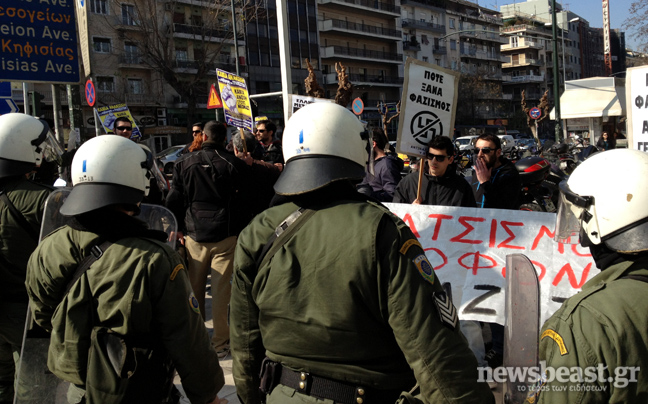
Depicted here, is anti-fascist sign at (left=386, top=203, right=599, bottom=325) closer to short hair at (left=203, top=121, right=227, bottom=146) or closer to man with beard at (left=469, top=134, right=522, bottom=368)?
man with beard at (left=469, top=134, right=522, bottom=368)

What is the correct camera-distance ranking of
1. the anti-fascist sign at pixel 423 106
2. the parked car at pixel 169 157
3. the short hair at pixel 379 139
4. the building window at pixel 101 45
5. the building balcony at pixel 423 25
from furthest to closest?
the building balcony at pixel 423 25 < the building window at pixel 101 45 < the parked car at pixel 169 157 < the short hair at pixel 379 139 < the anti-fascist sign at pixel 423 106

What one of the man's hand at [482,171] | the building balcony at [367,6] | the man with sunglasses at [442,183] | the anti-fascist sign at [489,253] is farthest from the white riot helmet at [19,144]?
the building balcony at [367,6]

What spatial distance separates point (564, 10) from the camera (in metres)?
98.6

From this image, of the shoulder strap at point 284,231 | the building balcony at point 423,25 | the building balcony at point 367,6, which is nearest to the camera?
the shoulder strap at point 284,231

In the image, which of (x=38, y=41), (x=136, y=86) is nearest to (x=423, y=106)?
(x=38, y=41)

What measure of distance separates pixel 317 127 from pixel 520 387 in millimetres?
1098

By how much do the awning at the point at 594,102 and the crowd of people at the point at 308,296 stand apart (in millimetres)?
13845

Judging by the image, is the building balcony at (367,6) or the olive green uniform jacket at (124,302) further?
the building balcony at (367,6)

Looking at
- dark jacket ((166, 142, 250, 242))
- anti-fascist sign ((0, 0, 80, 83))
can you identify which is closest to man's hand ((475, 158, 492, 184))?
dark jacket ((166, 142, 250, 242))

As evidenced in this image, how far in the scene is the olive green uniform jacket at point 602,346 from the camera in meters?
1.46

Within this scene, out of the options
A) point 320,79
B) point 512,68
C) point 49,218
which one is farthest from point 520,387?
point 512,68

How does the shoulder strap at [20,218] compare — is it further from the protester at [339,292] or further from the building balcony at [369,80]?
the building balcony at [369,80]

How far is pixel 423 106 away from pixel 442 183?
67 centimetres

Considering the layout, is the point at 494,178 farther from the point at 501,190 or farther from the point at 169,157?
the point at 169,157
